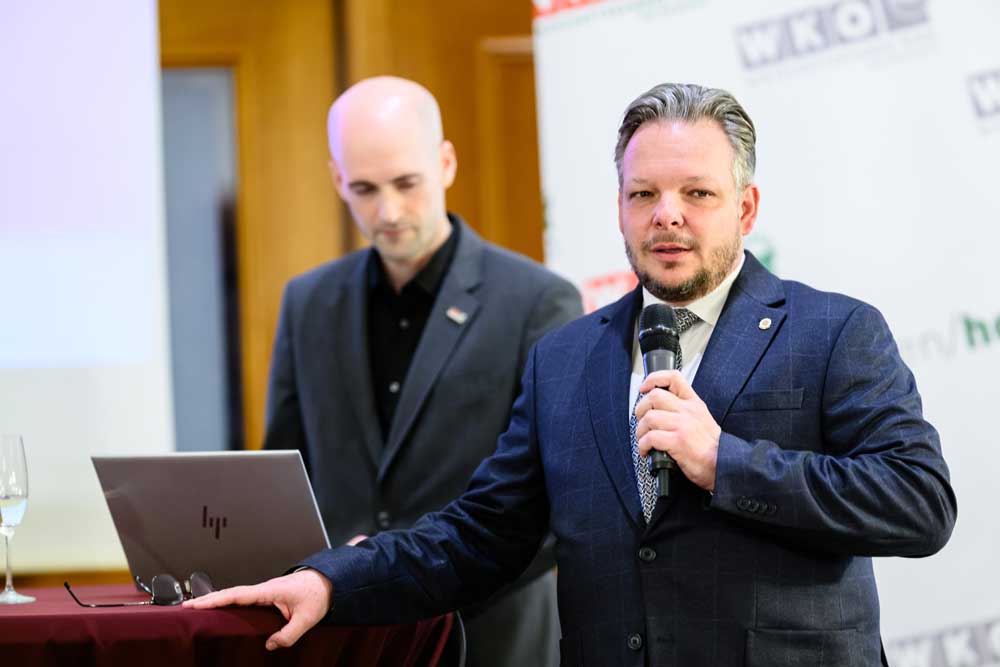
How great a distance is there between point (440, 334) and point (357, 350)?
7.4 inches

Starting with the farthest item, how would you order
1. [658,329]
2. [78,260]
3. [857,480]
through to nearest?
1. [78,260]
2. [658,329]
3. [857,480]

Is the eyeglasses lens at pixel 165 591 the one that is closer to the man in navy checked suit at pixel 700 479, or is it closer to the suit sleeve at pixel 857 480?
the man in navy checked suit at pixel 700 479

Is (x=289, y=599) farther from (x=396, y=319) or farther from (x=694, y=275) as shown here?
(x=396, y=319)

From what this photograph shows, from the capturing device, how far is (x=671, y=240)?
188cm

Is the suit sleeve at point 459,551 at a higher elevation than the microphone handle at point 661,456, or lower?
lower

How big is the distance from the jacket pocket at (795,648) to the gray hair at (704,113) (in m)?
0.63

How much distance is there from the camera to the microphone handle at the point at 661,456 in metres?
1.72

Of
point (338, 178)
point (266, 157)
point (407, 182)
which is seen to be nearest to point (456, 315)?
point (407, 182)

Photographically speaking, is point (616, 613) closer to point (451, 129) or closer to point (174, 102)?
point (451, 129)

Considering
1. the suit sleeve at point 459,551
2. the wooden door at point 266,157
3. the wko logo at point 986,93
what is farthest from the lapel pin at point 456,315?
the wooden door at point 266,157

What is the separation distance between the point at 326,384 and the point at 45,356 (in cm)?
99

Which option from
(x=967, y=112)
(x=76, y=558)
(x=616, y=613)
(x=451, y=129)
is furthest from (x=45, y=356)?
(x=967, y=112)

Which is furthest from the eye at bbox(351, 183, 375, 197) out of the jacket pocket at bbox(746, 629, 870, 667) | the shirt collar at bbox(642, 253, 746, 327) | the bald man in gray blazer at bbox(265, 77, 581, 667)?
the jacket pocket at bbox(746, 629, 870, 667)

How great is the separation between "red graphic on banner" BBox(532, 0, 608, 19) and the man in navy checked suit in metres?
1.37
